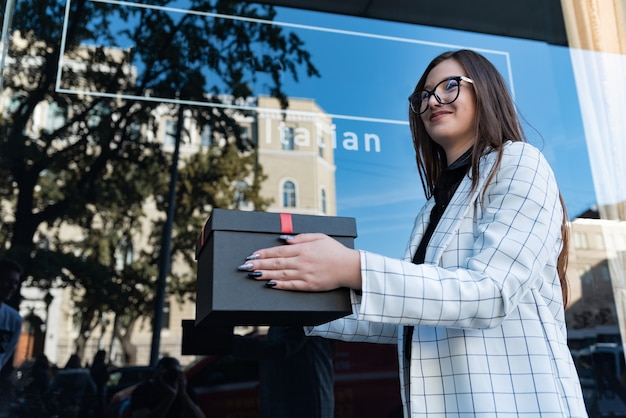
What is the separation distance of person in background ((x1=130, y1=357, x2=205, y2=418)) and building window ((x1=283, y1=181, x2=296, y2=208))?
3.64ft

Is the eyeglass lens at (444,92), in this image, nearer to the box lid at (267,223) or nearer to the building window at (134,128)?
the box lid at (267,223)

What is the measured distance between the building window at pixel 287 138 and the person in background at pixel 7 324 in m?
1.64

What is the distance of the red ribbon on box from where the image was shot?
0.84 meters

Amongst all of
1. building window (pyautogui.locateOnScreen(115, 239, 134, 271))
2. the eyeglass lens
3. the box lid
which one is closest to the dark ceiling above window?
building window (pyautogui.locateOnScreen(115, 239, 134, 271))

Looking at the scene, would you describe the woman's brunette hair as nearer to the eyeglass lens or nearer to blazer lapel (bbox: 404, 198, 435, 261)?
the eyeglass lens

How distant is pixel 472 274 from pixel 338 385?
8.12ft

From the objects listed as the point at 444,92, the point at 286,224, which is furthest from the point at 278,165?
the point at 286,224

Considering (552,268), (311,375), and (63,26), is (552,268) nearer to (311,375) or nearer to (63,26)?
(311,375)

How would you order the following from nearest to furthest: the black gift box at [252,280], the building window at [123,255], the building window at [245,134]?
1. the black gift box at [252,280]
2. the building window at [123,255]
3. the building window at [245,134]

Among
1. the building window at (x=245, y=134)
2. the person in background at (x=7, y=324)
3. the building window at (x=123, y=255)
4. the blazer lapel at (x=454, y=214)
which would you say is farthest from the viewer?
the building window at (x=245, y=134)

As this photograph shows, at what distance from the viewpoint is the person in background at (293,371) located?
289cm

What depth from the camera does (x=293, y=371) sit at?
9.69 feet

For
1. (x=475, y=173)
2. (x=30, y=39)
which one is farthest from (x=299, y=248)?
(x=30, y=39)

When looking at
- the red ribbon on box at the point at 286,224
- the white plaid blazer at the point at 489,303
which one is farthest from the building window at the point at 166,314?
the red ribbon on box at the point at 286,224
